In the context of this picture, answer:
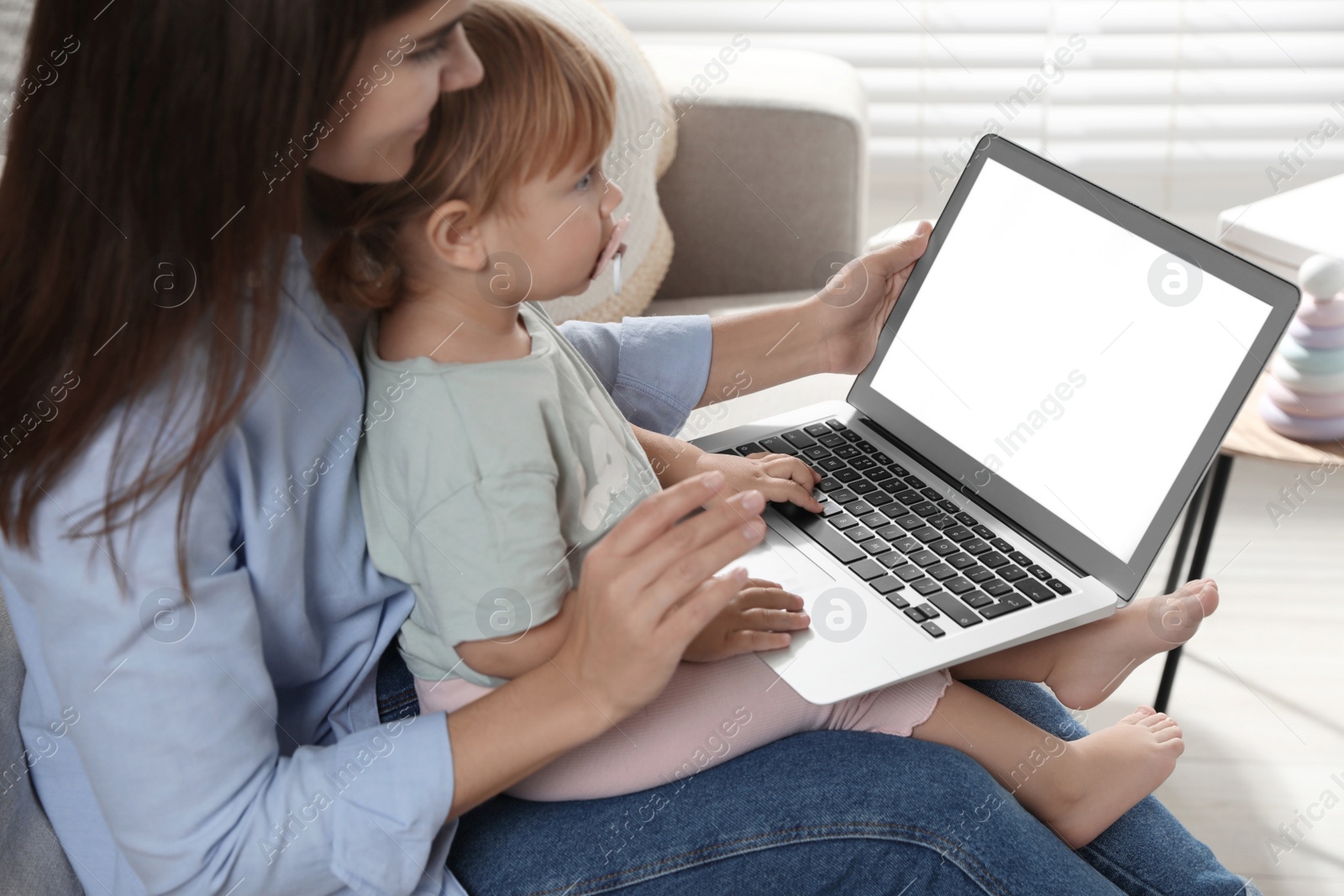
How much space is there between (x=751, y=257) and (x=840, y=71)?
342 mm

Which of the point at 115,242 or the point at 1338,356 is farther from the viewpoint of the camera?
the point at 1338,356

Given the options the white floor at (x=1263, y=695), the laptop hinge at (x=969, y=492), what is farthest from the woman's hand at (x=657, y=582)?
the white floor at (x=1263, y=695)

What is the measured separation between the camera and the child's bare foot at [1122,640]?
945 mm

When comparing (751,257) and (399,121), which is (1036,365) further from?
(751,257)

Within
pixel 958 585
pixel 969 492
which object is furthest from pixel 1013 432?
pixel 958 585

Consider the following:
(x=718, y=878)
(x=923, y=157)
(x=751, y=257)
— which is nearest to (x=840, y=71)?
(x=751, y=257)

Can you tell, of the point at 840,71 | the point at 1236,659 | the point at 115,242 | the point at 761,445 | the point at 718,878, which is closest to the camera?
the point at 115,242

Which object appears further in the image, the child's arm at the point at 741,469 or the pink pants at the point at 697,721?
the child's arm at the point at 741,469

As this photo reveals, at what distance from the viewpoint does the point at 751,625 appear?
82cm

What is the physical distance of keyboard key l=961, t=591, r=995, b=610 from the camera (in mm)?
858

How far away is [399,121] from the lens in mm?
644

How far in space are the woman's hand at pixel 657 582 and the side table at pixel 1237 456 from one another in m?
0.70

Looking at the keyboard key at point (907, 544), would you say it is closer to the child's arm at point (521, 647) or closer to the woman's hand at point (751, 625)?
the woman's hand at point (751, 625)

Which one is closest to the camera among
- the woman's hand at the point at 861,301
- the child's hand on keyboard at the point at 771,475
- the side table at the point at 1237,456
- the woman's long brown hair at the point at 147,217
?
the woman's long brown hair at the point at 147,217
